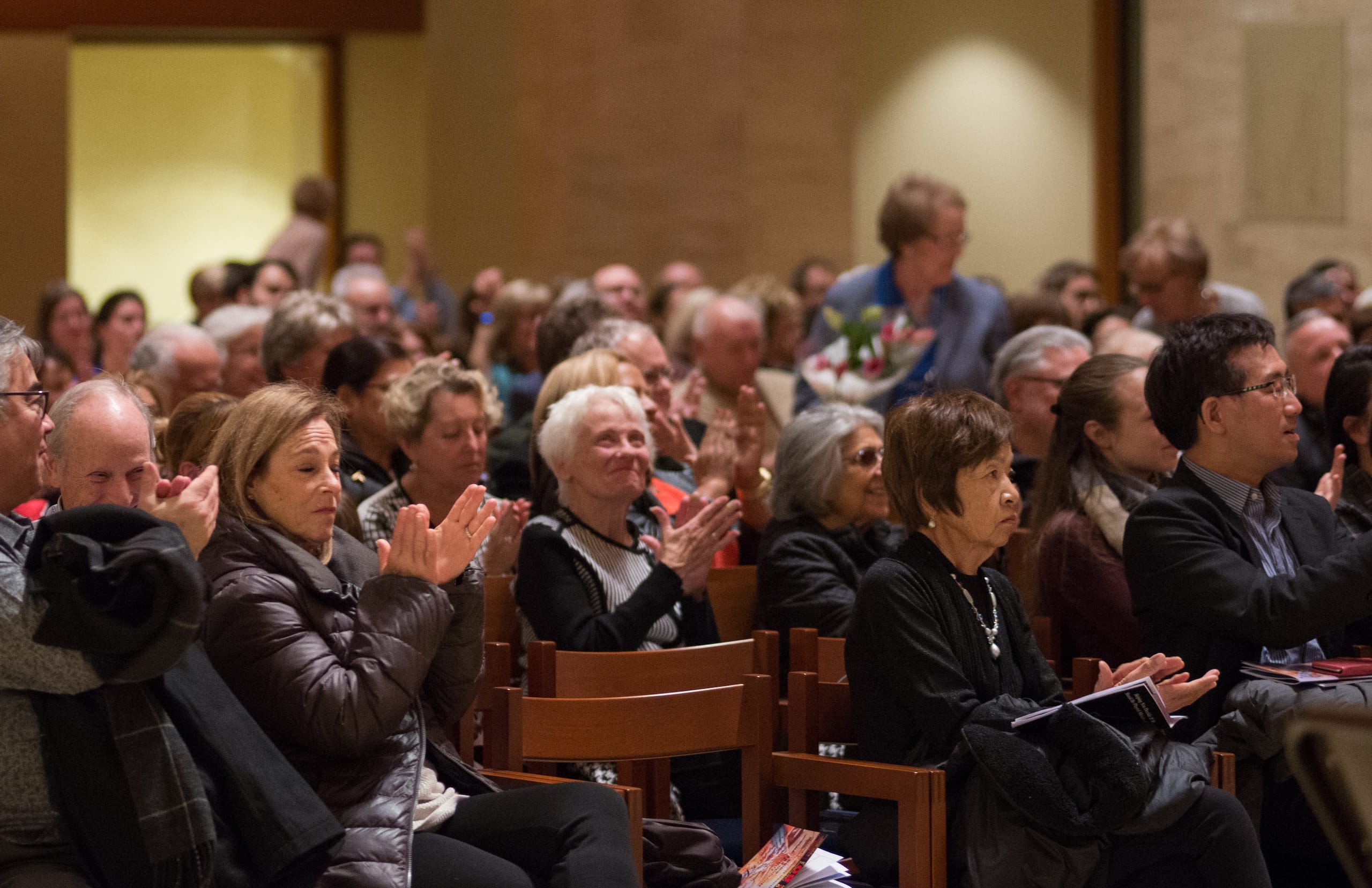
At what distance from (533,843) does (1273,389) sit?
6.25ft

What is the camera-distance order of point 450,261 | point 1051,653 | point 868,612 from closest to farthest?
point 868,612 < point 1051,653 < point 450,261

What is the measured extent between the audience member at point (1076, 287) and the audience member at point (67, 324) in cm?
485

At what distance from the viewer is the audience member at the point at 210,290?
7.93 meters

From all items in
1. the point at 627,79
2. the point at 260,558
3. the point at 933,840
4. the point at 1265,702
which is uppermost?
the point at 627,79

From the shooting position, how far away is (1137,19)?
10.9 m

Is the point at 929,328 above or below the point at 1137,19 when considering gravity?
below

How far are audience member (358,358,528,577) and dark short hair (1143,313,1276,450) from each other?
5.70 feet

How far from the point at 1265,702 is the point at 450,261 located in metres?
9.75

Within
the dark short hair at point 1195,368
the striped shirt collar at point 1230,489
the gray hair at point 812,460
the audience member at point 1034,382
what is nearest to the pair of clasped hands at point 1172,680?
the striped shirt collar at point 1230,489

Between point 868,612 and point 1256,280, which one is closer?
point 868,612

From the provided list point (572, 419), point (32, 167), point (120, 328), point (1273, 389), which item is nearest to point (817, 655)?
point (572, 419)

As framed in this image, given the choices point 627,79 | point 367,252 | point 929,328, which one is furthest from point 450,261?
point 929,328

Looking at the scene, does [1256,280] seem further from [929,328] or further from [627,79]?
[929,328]

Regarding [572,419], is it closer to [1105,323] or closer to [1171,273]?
[1105,323]
